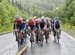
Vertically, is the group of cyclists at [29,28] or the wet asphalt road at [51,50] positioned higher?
the group of cyclists at [29,28]

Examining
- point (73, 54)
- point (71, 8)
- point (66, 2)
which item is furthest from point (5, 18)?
point (73, 54)

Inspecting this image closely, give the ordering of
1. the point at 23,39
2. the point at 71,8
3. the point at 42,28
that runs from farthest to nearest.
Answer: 1. the point at 71,8
2. the point at 42,28
3. the point at 23,39

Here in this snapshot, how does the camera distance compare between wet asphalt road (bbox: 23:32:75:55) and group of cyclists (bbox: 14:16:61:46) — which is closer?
wet asphalt road (bbox: 23:32:75:55)

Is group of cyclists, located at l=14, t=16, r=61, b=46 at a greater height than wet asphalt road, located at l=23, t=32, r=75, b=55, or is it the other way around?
group of cyclists, located at l=14, t=16, r=61, b=46

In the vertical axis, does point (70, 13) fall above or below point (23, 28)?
below

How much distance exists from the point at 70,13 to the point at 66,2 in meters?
10.7

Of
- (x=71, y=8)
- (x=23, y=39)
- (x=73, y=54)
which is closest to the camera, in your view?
(x=73, y=54)

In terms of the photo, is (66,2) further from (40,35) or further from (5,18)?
(40,35)

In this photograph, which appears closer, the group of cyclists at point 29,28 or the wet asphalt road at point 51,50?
the wet asphalt road at point 51,50

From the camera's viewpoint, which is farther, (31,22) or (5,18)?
(5,18)

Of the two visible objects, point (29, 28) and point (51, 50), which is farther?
point (29, 28)

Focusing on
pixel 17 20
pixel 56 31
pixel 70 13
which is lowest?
pixel 70 13

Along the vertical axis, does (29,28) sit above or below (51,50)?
above

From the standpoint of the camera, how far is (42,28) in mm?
26594
